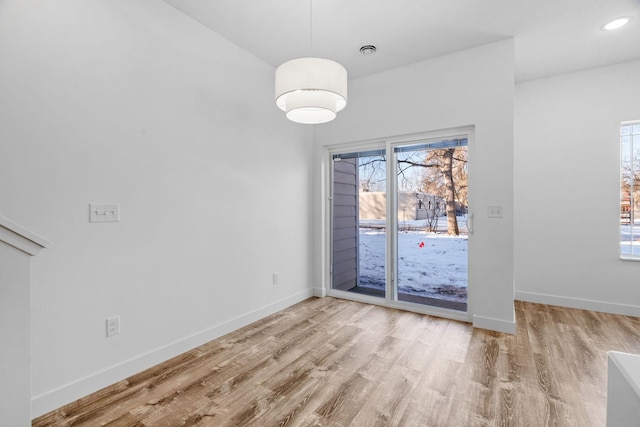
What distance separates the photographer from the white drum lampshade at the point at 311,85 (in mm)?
1885

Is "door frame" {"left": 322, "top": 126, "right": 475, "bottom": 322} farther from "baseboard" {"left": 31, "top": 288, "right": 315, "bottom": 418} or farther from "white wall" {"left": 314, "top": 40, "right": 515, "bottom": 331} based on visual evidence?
"baseboard" {"left": 31, "top": 288, "right": 315, "bottom": 418}

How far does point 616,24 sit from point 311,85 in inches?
117

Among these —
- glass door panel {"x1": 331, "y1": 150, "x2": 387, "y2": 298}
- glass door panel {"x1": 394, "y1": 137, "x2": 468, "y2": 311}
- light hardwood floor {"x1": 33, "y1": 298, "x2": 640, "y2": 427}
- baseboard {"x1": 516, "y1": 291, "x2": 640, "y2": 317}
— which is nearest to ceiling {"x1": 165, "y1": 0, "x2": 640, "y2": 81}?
glass door panel {"x1": 394, "y1": 137, "x2": 468, "y2": 311}

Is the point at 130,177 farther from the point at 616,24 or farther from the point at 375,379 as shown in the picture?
the point at 616,24

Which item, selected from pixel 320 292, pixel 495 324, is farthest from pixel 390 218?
pixel 495 324

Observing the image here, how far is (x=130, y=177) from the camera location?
7.25 feet

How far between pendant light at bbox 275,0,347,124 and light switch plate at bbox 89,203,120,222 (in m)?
1.36

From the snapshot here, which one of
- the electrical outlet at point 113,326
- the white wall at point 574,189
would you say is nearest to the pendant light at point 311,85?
the electrical outlet at point 113,326

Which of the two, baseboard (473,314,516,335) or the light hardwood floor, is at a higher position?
baseboard (473,314,516,335)

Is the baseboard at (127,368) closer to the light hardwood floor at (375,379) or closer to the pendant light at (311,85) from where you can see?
the light hardwood floor at (375,379)

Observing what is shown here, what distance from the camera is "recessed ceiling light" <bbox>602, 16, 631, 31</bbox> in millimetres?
2673

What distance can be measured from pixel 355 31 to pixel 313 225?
7.63ft

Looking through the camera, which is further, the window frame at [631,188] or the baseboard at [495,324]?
the window frame at [631,188]

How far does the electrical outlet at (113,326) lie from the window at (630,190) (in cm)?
498
